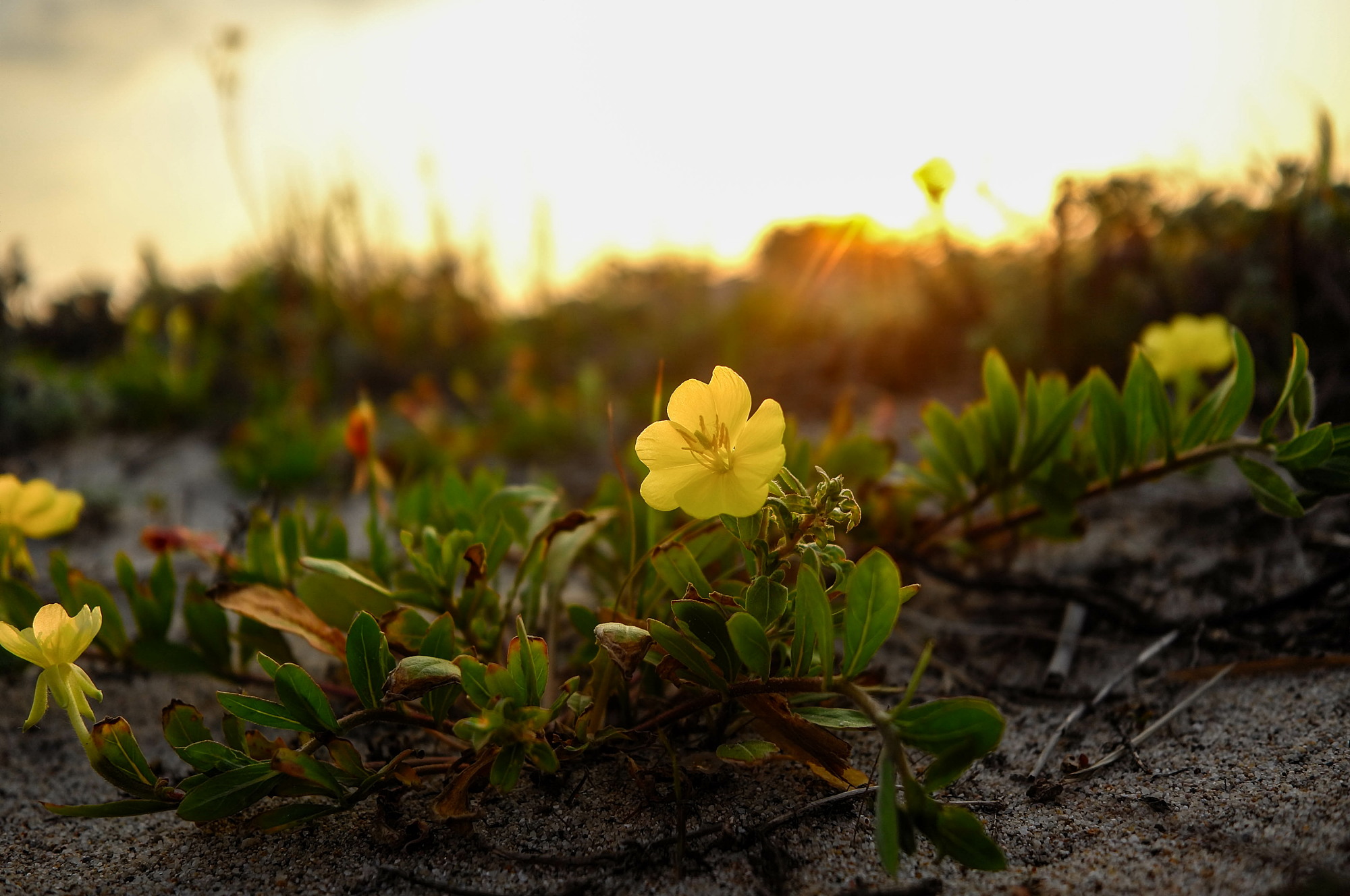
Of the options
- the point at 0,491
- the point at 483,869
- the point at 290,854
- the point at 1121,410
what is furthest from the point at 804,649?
the point at 0,491

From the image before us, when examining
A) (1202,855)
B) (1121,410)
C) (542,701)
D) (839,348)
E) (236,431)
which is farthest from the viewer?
(839,348)

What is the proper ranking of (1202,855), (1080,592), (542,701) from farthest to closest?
1. (1080,592)
2. (542,701)
3. (1202,855)

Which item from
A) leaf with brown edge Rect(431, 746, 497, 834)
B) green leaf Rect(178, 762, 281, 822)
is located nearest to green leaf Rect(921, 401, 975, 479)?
leaf with brown edge Rect(431, 746, 497, 834)

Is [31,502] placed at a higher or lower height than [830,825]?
higher

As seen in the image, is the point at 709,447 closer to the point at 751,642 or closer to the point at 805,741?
the point at 751,642

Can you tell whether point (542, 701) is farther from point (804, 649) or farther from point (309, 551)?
point (309, 551)

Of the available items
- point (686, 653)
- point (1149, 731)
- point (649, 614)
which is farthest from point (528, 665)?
point (1149, 731)

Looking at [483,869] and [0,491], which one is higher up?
[0,491]
